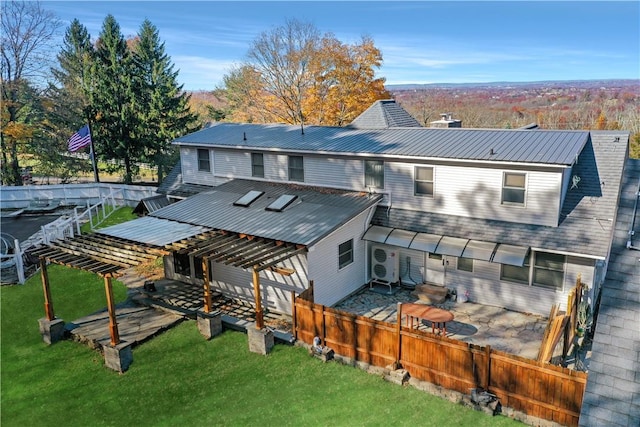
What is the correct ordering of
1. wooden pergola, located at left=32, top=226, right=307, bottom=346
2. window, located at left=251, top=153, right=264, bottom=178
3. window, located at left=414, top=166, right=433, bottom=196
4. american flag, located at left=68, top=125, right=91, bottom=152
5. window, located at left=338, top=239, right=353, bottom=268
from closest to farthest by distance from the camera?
wooden pergola, located at left=32, top=226, right=307, bottom=346 → window, located at left=338, top=239, right=353, bottom=268 → window, located at left=414, top=166, right=433, bottom=196 → window, located at left=251, top=153, right=264, bottom=178 → american flag, located at left=68, top=125, right=91, bottom=152

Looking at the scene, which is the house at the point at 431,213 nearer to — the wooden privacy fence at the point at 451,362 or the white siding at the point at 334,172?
the white siding at the point at 334,172

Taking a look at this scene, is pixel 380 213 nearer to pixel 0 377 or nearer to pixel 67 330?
pixel 67 330

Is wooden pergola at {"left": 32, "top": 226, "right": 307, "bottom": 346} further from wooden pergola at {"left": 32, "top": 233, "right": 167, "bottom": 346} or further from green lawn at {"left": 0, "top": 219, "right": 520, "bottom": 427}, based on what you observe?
green lawn at {"left": 0, "top": 219, "right": 520, "bottom": 427}

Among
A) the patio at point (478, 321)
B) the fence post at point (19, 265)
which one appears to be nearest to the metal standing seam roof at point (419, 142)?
the patio at point (478, 321)

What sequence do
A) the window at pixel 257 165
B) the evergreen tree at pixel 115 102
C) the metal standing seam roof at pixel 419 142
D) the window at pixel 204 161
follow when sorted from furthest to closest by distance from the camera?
the evergreen tree at pixel 115 102 < the window at pixel 204 161 < the window at pixel 257 165 < the metal standing seam roof at pixel 419 142

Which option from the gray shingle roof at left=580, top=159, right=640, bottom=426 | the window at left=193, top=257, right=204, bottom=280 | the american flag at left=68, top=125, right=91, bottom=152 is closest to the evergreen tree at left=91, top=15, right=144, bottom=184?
the american flag at left=68, top=125, right=91, bottom=152

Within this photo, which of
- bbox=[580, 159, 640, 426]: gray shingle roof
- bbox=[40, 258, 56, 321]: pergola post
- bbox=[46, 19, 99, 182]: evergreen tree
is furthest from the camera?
bbox=[46, 19, 99, 182]: evergreen tree
